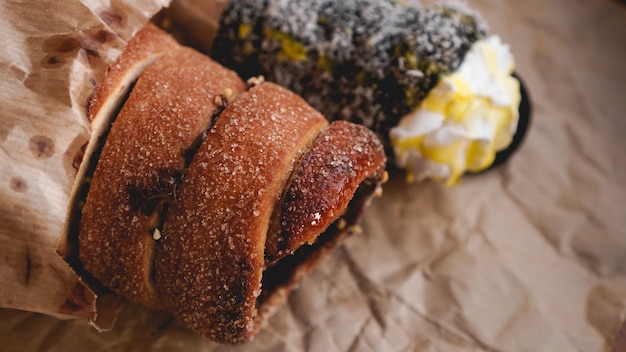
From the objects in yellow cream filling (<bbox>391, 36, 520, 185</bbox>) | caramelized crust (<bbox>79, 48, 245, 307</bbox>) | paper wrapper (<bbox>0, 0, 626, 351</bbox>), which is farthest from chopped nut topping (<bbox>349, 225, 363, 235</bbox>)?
caramelized crust (<bbox>79, 48, 245, 307</bbox>)

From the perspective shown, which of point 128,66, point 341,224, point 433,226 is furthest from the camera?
point 433,226

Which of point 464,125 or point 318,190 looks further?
point 464,125

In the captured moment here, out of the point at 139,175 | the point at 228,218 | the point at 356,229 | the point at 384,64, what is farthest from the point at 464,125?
the point at 139,175

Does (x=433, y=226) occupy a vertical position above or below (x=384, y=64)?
below

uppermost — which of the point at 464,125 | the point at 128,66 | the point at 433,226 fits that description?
the point at 128,66

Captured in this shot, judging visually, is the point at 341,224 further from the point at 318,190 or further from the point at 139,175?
the point at 139,175

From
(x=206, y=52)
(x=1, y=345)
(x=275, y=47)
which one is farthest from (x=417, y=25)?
(x=1, y=345)

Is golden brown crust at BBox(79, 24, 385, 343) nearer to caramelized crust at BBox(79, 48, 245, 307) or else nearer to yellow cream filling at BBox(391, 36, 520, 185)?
caramelized crust at BBox(79, 48, 245, 307)

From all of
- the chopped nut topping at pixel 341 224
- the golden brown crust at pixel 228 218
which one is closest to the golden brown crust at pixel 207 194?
the golden brown crust at pixel 228 218
